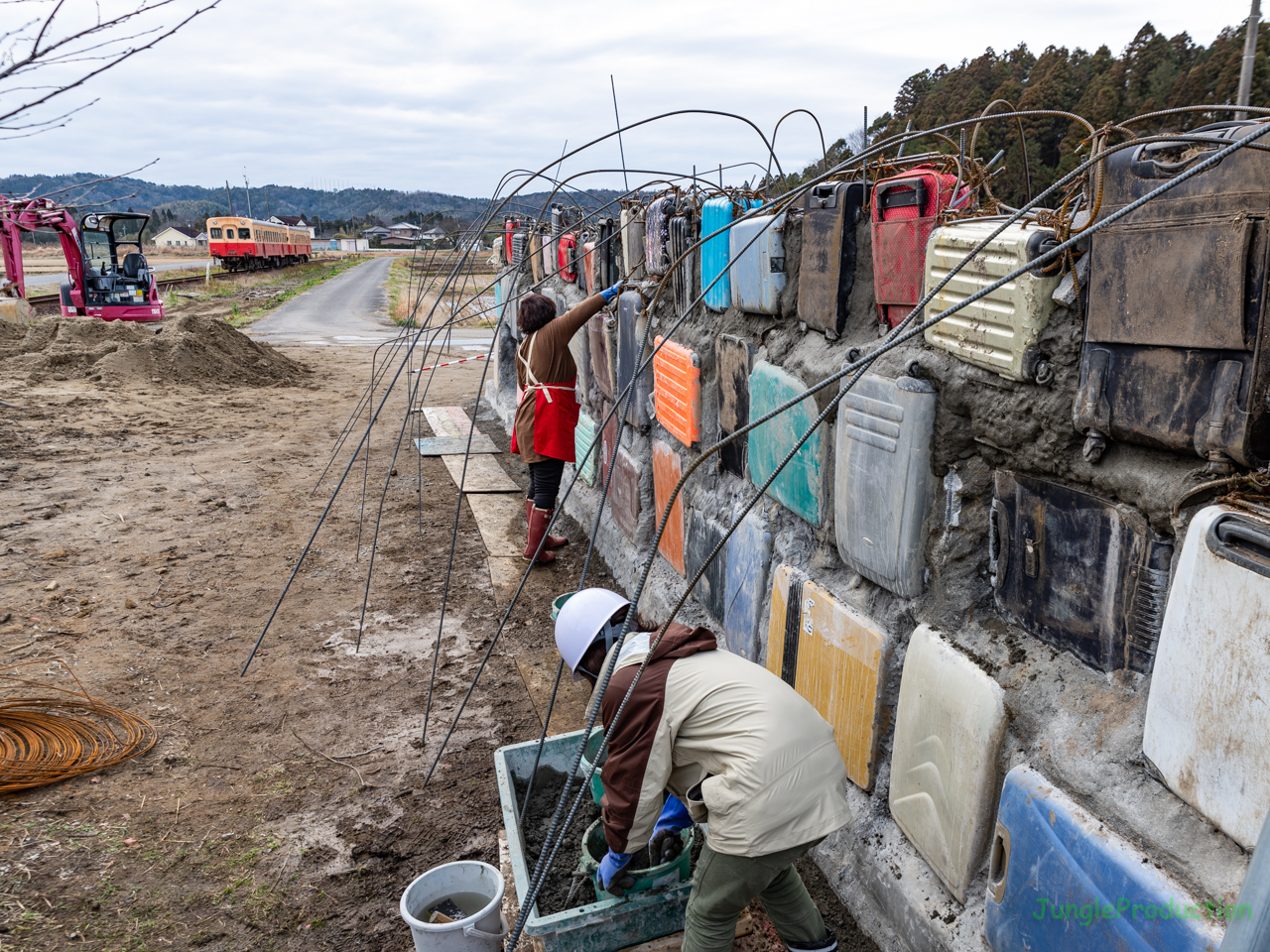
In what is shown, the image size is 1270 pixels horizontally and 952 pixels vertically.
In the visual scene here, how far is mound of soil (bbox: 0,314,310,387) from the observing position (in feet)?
34.4

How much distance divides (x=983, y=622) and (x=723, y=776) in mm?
710

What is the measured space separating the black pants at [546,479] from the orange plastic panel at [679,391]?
117 cm

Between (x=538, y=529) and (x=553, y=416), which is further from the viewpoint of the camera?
(x=538, y=529)

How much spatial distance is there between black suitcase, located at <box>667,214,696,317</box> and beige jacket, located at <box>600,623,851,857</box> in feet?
6.46

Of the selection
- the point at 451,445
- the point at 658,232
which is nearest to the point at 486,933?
the point at 658,232

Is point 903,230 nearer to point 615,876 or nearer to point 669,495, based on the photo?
point 615,876

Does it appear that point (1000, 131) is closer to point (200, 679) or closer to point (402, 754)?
point (402, 754)

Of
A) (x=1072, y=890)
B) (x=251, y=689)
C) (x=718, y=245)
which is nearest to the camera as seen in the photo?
(x=1072, y=890)

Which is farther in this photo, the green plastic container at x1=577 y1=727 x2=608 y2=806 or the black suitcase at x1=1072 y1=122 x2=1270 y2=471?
the green plastic container at x1=577 y1=727 x2=608 y2=806

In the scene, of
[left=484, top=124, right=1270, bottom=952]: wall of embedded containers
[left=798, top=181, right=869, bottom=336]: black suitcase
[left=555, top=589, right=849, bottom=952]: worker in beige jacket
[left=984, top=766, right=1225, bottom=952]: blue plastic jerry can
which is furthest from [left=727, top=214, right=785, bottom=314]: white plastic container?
[left=984, top=766, right=1225, bottom=952]: blue plastic jerry can

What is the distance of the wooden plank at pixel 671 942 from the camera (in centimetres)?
210

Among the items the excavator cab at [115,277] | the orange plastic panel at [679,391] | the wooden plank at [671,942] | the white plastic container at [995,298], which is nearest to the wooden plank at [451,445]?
the orange plastic panel at [679,391]

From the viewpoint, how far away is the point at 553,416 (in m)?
4.86

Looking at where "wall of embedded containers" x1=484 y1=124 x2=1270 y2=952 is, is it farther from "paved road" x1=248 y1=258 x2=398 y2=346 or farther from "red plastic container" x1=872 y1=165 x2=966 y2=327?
"paved road" x1=248 y1=258 x2=398 y2=346
